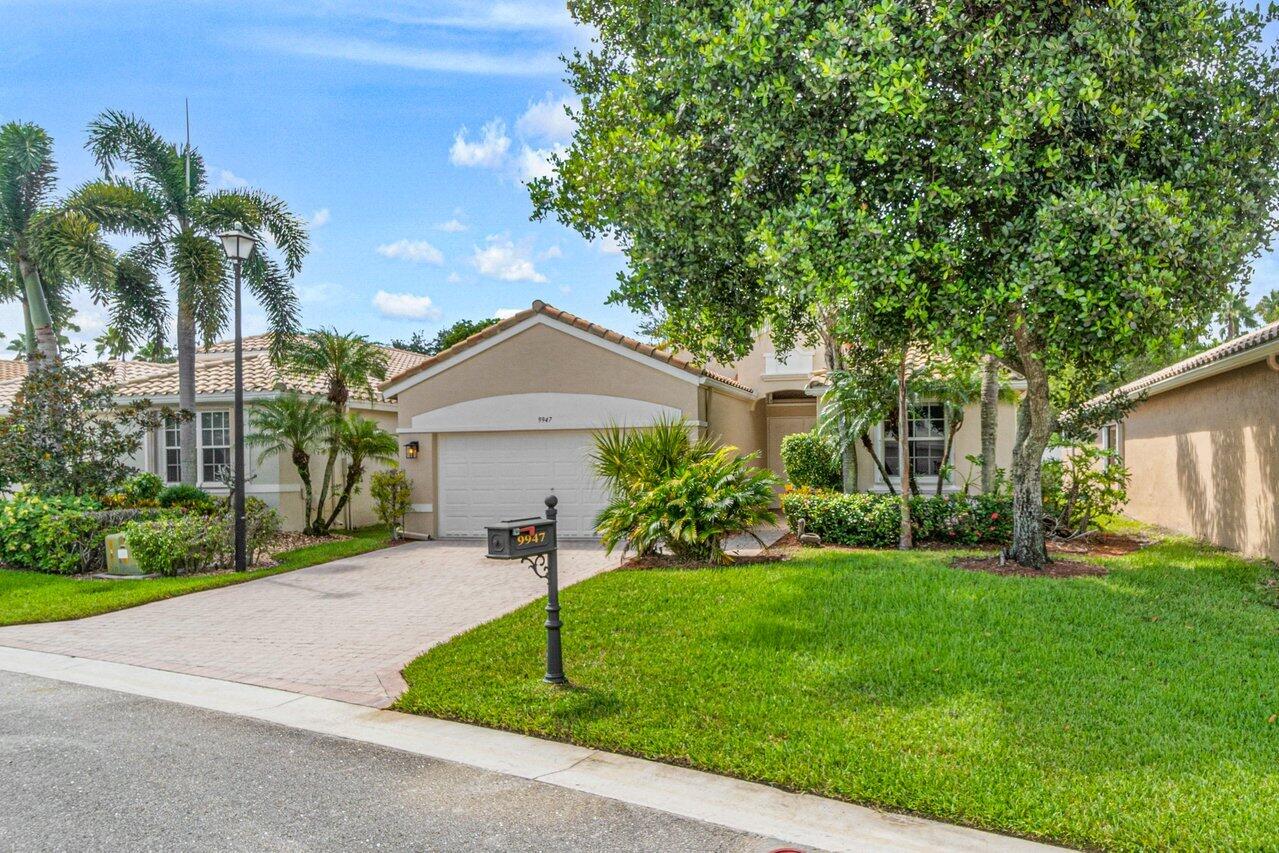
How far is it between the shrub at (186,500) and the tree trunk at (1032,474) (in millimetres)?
13969

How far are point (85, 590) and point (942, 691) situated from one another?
11286mm

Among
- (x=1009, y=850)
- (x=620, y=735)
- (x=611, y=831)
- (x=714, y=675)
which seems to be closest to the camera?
(x=1009, y=850)

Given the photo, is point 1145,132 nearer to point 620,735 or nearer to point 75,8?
point 620,735

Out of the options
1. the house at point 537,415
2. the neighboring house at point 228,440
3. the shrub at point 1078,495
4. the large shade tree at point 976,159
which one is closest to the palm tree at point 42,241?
the neighboring house at point 228,440

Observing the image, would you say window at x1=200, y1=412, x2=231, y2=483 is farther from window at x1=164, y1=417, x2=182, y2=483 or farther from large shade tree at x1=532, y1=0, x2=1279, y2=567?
large shade tree at x1=532, y1=0, x2=1279, y2=567

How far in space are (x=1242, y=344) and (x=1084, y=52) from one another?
4964 millimetres

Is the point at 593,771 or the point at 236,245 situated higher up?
the point at 236,245

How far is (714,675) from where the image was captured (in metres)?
5.94

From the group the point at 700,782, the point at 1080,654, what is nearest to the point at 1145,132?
the point at 1080,654

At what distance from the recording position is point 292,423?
48.6 feet

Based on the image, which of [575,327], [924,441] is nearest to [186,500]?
[575,327]

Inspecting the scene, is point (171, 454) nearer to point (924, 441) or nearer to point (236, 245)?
point (236, 245)

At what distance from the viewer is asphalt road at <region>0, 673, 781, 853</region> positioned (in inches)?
150

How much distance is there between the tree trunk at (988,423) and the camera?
42.2 ft
